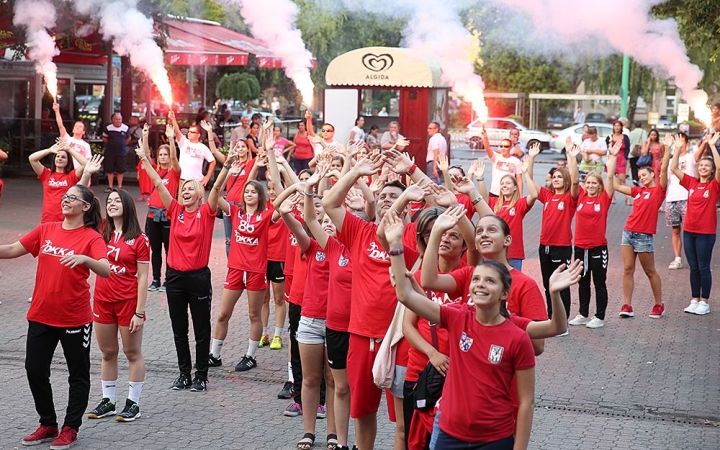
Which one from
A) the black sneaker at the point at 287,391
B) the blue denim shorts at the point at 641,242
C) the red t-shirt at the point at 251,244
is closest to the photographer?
the black sneaker at the point at 287,391

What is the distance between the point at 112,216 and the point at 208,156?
668 cm

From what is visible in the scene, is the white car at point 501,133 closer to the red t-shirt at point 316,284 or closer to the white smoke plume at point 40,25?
the white smoke plume at point 40,25

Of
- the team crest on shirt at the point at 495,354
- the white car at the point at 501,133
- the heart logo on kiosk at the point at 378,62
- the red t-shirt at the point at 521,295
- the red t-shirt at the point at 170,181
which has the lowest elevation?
the team crest on shirt at the point at 495,354

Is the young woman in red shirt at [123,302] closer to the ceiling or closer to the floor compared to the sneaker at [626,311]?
closer to the ceiling

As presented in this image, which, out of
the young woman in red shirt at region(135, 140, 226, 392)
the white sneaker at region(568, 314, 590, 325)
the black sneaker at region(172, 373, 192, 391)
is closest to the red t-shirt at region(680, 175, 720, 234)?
the white sneaker at region(568, 314, 590, 325)

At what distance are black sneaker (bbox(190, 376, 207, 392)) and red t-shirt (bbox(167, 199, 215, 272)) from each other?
928 mm

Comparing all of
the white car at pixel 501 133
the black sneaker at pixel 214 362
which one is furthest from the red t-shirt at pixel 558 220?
the white car at pixel 501 133

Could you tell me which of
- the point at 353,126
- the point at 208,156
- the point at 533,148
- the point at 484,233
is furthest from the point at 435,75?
the point at 484,233

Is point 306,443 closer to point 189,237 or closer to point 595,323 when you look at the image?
point 189,237

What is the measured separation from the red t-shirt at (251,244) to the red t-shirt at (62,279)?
213cm

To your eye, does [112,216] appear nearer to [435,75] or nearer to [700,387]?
[700,387]

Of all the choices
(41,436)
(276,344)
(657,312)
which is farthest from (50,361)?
(657,312)

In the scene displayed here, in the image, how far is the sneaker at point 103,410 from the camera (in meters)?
7.36

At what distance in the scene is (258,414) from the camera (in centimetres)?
759
